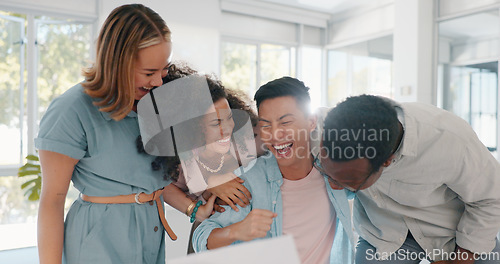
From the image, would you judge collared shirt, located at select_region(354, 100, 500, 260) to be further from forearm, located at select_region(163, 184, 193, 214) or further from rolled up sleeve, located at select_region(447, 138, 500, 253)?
forearm, located at select_region(163, 184, 193, 214)

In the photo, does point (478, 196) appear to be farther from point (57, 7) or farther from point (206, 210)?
point (57, 7)

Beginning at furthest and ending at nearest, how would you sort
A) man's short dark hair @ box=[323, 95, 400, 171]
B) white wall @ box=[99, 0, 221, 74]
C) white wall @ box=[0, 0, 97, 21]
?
white wall @ box=[99, 0, 221, 74] < white wall @ box=[0, 0, 97, 21] < man's short dark hair @ box=[323, 95, 400, 171]

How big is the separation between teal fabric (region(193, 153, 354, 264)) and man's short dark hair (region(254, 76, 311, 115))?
9.3 inches

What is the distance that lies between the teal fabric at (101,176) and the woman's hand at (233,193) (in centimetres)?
20

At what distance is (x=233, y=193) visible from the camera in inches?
50.4

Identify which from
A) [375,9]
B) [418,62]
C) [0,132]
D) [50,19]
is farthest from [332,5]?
[0,132]

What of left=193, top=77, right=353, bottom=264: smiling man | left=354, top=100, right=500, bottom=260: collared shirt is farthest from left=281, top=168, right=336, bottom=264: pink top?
left=354, top=100, right=500, bottom=260: collared shirt

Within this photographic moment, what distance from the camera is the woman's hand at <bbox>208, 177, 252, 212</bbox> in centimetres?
127

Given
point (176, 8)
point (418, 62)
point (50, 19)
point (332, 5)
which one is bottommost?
point (418, 62)

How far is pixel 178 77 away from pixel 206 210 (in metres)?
0.46

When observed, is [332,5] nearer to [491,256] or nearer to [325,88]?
[325,88]

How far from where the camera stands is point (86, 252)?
3.64 ft

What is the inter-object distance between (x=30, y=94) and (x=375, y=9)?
4.54 meters

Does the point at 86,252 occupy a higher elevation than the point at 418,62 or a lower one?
lower
